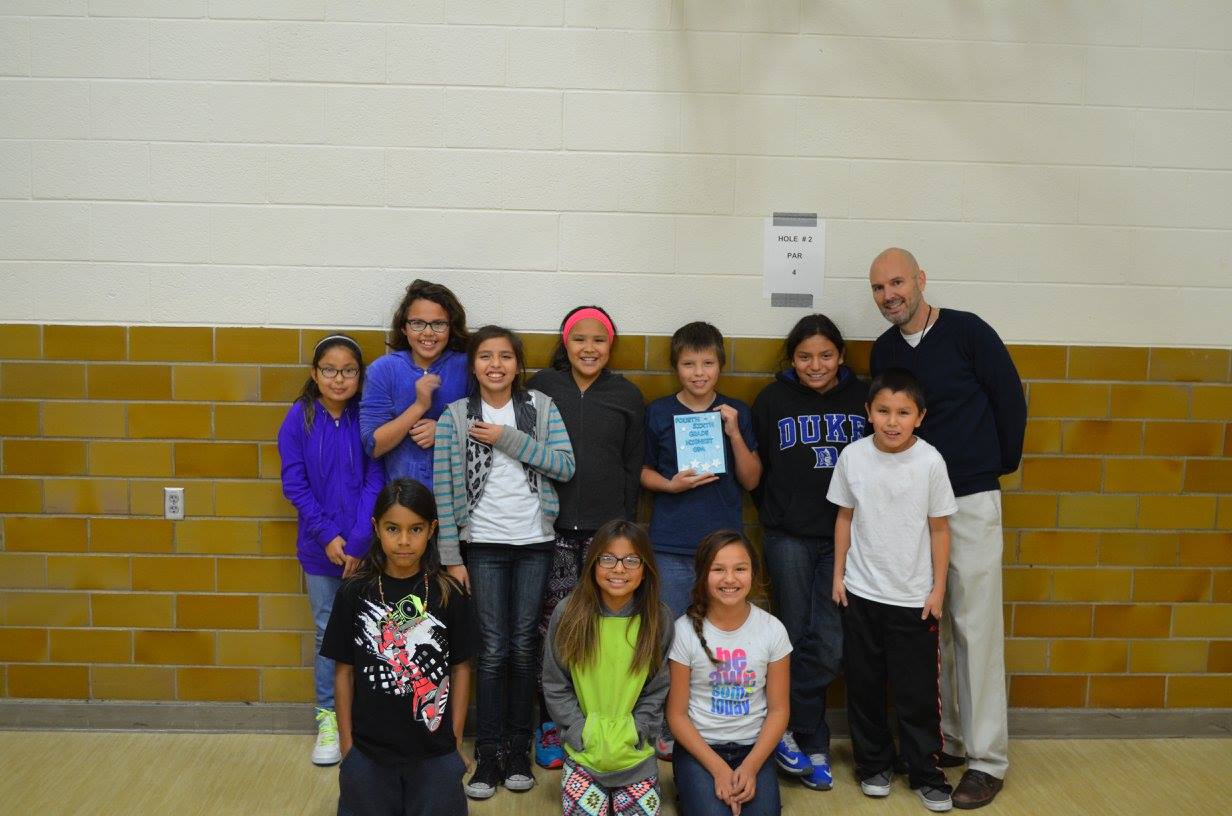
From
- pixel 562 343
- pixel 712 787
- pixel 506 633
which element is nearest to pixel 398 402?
pixel 562 343

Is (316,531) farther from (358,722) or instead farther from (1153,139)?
(1153,139)

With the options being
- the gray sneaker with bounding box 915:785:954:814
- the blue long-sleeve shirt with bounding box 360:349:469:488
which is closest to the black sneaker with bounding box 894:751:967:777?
the gray sneaker with bounding box 915:785:954:814

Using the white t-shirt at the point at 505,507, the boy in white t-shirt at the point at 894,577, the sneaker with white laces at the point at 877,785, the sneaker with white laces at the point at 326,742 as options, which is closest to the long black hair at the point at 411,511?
the white t-shirt at the point at 505,507

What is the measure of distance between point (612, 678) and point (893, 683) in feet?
3.31

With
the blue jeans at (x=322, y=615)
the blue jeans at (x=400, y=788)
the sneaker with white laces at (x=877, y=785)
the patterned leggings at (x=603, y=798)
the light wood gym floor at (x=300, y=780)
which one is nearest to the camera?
the blue jeans at (x=400, y=788)

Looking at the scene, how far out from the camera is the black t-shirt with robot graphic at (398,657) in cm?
295

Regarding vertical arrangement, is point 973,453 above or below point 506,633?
above

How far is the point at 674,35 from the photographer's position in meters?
3.75

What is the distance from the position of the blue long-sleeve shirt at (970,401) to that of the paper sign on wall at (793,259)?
542mm

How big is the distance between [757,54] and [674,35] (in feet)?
1.05

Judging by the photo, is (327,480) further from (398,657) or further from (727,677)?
(727,677)

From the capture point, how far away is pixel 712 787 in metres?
3.10

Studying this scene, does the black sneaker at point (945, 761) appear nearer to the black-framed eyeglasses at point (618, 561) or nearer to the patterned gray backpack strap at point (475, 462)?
the black-framed eyeglasses at point (618, 561)

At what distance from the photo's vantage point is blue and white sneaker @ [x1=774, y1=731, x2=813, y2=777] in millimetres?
3527
